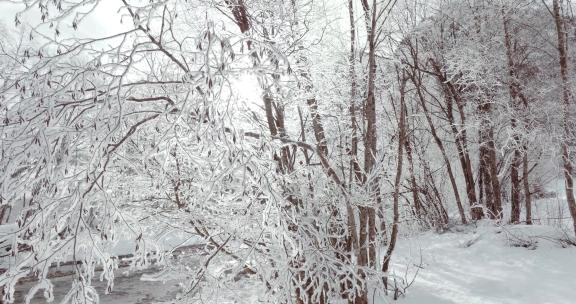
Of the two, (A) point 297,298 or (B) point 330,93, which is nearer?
(A) point 297,298

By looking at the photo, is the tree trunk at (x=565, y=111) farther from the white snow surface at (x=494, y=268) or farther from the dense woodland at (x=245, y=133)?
the white snow surface at (x=494, y=268)

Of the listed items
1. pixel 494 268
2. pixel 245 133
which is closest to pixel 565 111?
pixel 494 268

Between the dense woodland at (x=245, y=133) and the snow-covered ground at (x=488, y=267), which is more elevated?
the dense woodland at (x=245, y=133)

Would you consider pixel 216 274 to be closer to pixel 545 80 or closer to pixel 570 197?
pixel 570 197

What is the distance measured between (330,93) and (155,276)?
317 centimetres

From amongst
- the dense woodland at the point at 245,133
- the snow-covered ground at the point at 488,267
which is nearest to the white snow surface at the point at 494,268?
the snow-covered ground at the point at 488,267

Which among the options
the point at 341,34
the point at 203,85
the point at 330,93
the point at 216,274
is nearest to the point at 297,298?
the point at 216,274

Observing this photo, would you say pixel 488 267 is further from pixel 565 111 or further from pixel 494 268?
pixel 565 111

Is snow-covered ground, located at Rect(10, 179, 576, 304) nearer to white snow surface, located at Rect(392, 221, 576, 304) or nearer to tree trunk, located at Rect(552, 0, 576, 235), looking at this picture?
white snow surface, located at Rect(392, 221, 576, 304)

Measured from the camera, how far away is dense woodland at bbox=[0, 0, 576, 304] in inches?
97.3

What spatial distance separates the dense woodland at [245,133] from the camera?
2.47 meters

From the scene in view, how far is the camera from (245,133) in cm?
346

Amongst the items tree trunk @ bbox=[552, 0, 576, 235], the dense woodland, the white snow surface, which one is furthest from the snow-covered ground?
tree trunk @ bbox=[552, 0, 576, 235]

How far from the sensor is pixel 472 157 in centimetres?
1271
